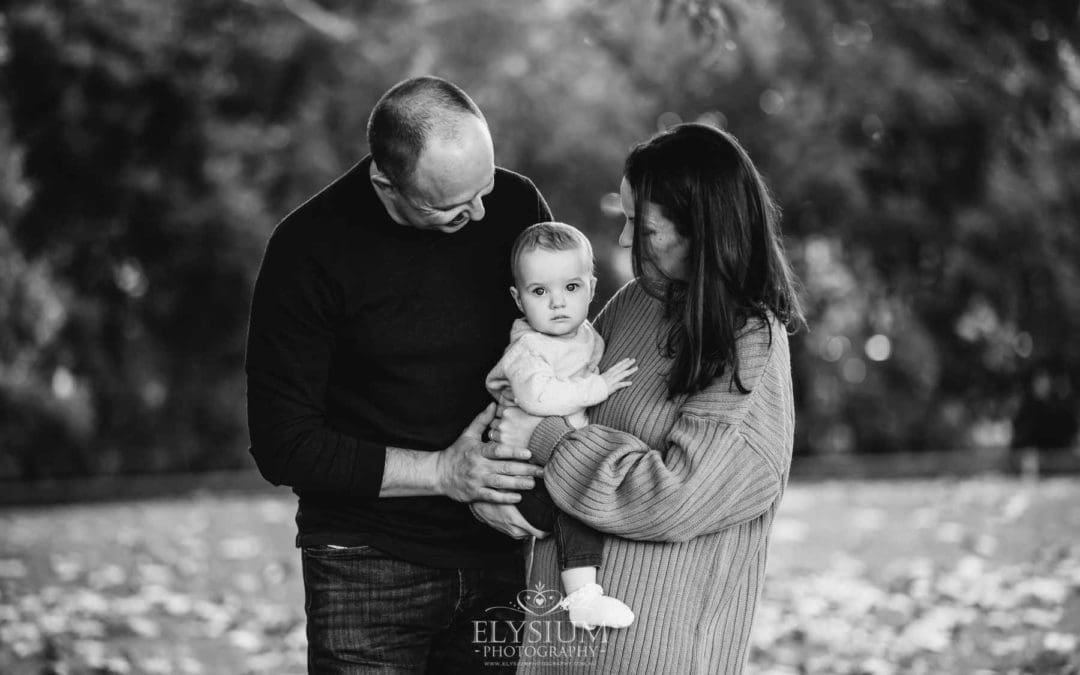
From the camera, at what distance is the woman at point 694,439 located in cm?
235

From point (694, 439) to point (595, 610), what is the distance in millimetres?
415

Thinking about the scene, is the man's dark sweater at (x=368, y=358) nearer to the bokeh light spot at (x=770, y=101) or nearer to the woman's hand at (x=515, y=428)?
the woman's hand at (x=515, y=428)

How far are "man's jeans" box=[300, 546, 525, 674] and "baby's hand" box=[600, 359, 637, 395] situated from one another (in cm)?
57

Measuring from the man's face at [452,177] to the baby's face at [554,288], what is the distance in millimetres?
187

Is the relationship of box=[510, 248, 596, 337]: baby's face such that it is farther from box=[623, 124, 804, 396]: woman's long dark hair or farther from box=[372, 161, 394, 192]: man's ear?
box=[372, 161, 394, 192]: man's ear

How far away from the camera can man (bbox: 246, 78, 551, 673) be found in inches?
101

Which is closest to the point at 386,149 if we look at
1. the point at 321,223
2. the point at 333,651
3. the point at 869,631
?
the point at 321,223

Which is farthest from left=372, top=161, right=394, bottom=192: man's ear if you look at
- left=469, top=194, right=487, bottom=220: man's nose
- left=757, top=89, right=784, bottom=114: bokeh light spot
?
left=757, top=89, right=784, bottom=114: bokeh light spot

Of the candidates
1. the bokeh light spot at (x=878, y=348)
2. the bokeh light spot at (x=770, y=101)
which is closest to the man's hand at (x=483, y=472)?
the bokeh light spot at (x=770, y=101)

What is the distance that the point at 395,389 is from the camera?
2664 millimetres

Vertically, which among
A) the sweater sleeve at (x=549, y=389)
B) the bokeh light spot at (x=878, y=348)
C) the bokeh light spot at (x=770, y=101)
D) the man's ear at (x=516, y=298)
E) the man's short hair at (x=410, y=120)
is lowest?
the sweater sleeve at (x=549, y=389)

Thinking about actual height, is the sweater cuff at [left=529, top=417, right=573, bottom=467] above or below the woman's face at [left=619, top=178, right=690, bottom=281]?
below

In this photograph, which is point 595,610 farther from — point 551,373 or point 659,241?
point 659,241

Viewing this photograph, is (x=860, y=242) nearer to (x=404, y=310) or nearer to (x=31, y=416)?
(x=31, y=416)
